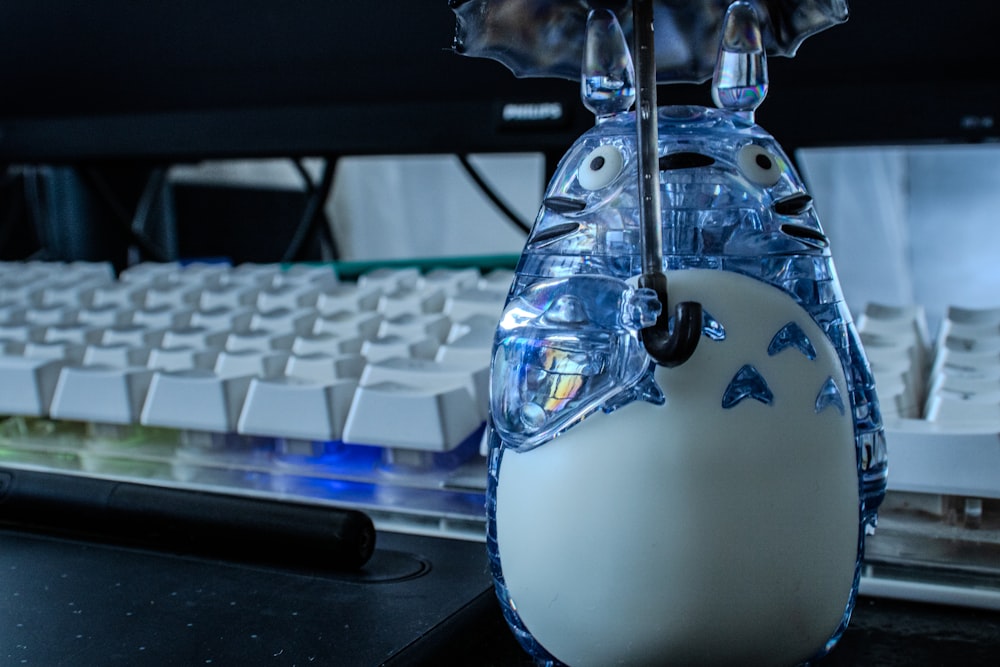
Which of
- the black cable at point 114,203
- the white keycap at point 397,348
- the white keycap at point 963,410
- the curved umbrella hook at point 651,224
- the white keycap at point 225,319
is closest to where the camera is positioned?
the curved umbrella hook at point 651,224

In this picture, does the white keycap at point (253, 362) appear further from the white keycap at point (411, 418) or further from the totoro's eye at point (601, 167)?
the totoro's eye at point (601, 167)

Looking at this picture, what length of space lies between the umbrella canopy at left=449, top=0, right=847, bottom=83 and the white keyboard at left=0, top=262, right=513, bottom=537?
122 millimetres

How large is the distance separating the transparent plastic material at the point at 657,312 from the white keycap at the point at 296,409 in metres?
0.13

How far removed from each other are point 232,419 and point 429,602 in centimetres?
14

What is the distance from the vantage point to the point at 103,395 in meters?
0.39

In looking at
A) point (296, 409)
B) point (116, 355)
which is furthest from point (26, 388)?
point (296, 409)

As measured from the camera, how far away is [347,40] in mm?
616

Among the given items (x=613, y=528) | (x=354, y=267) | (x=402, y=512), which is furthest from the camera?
(x=354, y=267)

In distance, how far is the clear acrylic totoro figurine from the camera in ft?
0.62

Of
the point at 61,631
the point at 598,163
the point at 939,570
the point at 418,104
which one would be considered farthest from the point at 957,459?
the point at 418,104

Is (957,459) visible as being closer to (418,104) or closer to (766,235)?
(766,235)

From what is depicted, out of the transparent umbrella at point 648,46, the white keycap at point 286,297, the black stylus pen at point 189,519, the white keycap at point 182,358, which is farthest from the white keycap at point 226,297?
the transparent umbrella at point 648,46

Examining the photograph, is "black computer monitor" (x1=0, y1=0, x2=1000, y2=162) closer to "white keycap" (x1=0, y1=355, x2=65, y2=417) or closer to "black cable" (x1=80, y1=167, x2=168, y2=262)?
"black cable" (x1=80, y1=167, x2=168, y2=262)

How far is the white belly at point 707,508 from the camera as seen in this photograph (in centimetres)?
19
